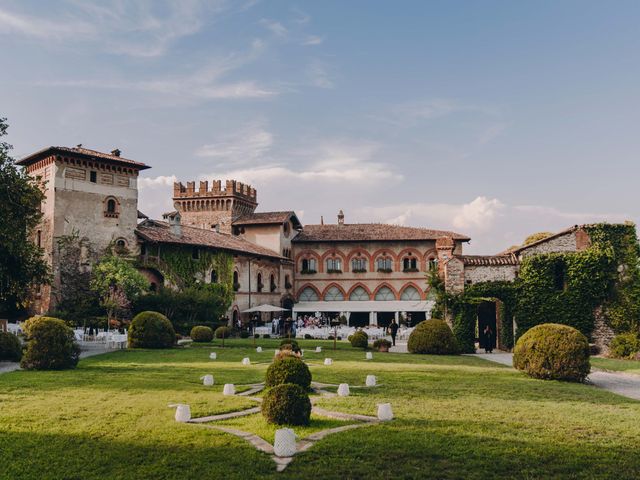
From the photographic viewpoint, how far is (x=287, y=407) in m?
9.52

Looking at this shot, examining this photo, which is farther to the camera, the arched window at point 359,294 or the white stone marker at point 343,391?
the arched window at point 359,294

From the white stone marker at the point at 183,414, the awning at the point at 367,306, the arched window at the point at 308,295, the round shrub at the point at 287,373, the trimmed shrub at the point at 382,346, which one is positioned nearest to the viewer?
the white stone marker at the point at 183,414

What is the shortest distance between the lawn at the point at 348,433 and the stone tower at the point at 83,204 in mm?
20929

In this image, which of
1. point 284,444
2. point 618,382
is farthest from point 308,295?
point 284,444

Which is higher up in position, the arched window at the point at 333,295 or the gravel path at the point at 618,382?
the arched window at the point at 333,295

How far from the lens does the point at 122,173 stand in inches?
1518

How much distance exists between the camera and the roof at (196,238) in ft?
130

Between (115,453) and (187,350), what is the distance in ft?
57.4

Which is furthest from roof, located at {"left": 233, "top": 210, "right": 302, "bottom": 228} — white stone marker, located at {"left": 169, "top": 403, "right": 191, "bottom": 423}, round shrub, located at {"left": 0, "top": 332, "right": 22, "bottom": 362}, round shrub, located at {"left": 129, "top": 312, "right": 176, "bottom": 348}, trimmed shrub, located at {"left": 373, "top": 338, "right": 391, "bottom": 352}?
white stone marker, located at {"left": 169, "top": 403, "right": 191, "bottom": 423}

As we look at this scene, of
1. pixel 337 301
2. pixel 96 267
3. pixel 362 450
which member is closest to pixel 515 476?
pixel 362 450

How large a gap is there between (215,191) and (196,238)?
Result: 527 inches

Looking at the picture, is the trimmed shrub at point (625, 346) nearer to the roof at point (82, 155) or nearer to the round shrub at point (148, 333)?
the round shrub at point (148, 333)

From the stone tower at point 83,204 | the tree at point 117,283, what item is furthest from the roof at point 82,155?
the tree at point 117,283

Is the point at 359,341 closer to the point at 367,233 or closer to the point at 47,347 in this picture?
the point at 47,347
